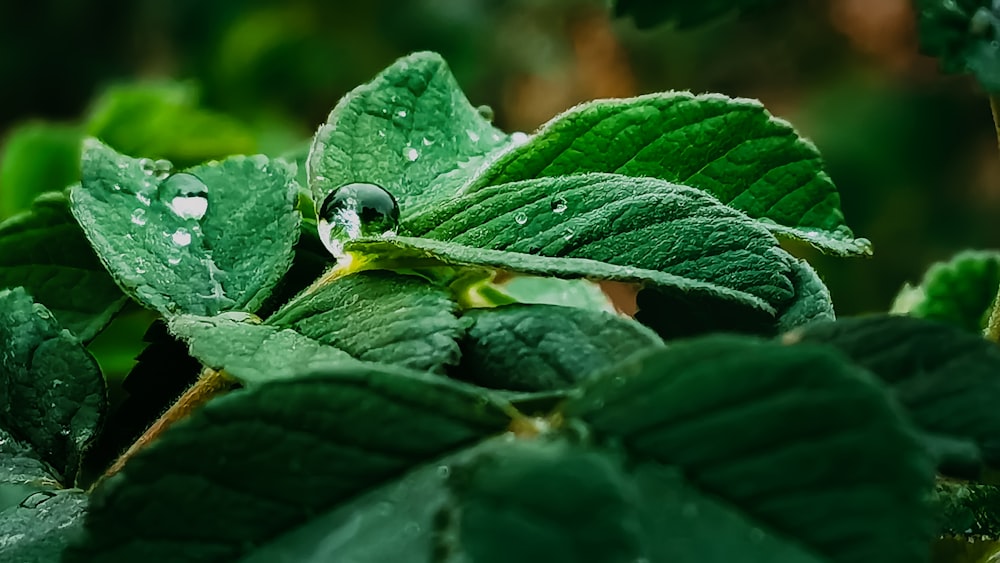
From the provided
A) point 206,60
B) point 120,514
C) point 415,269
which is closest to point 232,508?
point 120,514

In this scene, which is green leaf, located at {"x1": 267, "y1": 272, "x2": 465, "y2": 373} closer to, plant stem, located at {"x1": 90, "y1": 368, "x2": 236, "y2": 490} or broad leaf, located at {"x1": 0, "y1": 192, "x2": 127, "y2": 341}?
plant stem, located at {"x1": 90, "y1": 368, "x2": 236, "y2": 490}

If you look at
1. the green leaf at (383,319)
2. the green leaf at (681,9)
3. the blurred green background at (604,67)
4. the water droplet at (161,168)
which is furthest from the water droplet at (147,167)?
the blurred green background at (604,67)

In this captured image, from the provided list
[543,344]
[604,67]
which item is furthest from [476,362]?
[604,67]

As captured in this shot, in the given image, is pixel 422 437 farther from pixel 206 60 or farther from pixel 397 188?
pixel 206 60

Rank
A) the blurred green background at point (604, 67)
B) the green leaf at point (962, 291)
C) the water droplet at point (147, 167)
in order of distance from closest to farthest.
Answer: the water droplet at point (147, 167) → the green leaf at point (962, 291) → the blurred green background at point (604, 67)

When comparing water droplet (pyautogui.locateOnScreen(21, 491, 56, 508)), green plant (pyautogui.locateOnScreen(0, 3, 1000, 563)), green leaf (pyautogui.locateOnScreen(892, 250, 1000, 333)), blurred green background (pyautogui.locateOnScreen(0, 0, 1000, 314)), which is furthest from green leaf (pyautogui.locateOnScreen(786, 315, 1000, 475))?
blurred green background (pyautogui.locateOnScreen(0, 0, 1000, 314))

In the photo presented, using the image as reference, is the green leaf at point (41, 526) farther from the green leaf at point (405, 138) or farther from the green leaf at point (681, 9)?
the green leaf at point (681, 9)

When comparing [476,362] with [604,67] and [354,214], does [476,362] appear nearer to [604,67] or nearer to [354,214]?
[354,214]
